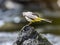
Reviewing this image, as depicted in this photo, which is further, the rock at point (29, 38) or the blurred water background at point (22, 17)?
the blurred water background at point (22, 17)

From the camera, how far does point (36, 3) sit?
5.16 meters

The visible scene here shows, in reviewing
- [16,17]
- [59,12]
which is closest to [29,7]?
[59,12]

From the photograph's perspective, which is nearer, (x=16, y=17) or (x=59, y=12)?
(x=16, y=17)

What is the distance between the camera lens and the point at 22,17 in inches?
155

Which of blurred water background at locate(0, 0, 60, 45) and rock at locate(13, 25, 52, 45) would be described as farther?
blurred water background at locate(0, 0, 60, 45)

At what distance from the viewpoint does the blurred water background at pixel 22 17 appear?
3018mm

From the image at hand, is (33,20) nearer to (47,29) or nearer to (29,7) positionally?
(47,29)

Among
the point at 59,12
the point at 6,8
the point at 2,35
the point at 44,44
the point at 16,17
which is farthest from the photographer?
the point at 6,8

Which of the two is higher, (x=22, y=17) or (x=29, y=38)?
(x=22, y=17)

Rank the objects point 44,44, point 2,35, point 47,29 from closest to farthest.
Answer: point 44,44 → point 2,35 → point 47,29

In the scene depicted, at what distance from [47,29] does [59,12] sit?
4.17ft

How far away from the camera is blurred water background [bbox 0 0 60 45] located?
9.90ft

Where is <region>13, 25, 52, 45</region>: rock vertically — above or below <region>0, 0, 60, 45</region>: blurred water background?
below

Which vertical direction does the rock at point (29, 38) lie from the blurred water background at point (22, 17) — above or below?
below
